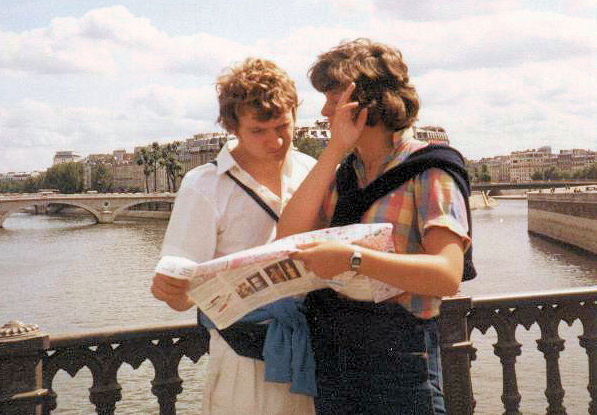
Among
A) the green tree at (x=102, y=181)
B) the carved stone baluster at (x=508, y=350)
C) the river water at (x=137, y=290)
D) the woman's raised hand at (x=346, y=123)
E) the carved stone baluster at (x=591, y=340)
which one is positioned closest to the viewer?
the woman's raised hand at (x=346, y=123)

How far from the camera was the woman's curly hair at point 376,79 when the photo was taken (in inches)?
73.4

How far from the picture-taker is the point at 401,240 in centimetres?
188

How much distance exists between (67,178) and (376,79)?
115 metres

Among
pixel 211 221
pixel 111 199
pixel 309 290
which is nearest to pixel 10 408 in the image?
pixel 211 221

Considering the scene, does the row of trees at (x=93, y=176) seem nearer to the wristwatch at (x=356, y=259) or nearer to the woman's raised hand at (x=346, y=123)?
the woman's raised hand at (x=346, y=123)

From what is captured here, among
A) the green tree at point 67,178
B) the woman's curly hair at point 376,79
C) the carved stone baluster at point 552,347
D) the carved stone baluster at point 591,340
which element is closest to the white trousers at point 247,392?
the woman's curly hair at point 376,79

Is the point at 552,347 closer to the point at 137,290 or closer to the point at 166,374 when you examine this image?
the point at 166,374

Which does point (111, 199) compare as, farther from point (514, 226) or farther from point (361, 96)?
point (361, 96)

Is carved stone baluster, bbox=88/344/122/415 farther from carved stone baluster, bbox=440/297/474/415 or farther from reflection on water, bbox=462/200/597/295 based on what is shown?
reflection on water, bbox=462/200/597/295

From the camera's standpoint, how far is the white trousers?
2090 millimetres

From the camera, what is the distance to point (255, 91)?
2.02 metres

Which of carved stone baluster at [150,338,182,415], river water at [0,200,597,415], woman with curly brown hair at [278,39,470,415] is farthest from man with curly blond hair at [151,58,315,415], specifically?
river water at [0,200,597,415]

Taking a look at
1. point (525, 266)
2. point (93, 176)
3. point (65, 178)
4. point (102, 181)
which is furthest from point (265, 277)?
point (93, 176)

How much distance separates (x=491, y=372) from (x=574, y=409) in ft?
5.41
